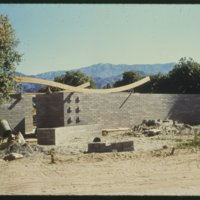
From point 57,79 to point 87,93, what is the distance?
35.7 meters

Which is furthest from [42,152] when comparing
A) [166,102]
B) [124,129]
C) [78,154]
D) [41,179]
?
[166,102]

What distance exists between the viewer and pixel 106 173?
840 centimetres

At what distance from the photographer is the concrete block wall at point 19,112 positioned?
61.2 ft

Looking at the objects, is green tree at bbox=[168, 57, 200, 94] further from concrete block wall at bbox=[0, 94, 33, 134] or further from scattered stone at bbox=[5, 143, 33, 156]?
scattered stone at bbox=[5, 143, 33, 156]

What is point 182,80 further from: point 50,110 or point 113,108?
point 50,110

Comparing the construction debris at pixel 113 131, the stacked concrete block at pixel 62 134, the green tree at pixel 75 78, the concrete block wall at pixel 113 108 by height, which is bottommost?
the construction debris at pixel 113 131

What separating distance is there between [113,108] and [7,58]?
9.86 meters

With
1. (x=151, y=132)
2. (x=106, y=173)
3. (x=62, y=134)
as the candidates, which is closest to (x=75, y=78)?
(x=151, y=132)

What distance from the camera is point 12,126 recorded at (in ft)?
61.9

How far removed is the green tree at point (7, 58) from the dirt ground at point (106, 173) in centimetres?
266

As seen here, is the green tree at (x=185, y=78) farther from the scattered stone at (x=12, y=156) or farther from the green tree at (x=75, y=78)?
the scattered stone at (x=12, y=156)

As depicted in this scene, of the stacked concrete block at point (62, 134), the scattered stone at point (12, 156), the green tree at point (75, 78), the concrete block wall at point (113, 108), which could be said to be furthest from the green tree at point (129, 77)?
the scattered stone at point (12, 156)

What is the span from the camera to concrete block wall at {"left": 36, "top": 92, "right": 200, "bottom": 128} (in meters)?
18.9

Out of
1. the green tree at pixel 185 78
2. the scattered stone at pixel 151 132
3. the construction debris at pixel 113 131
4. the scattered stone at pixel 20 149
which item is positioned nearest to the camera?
the scattered stone at pixel 20 149
